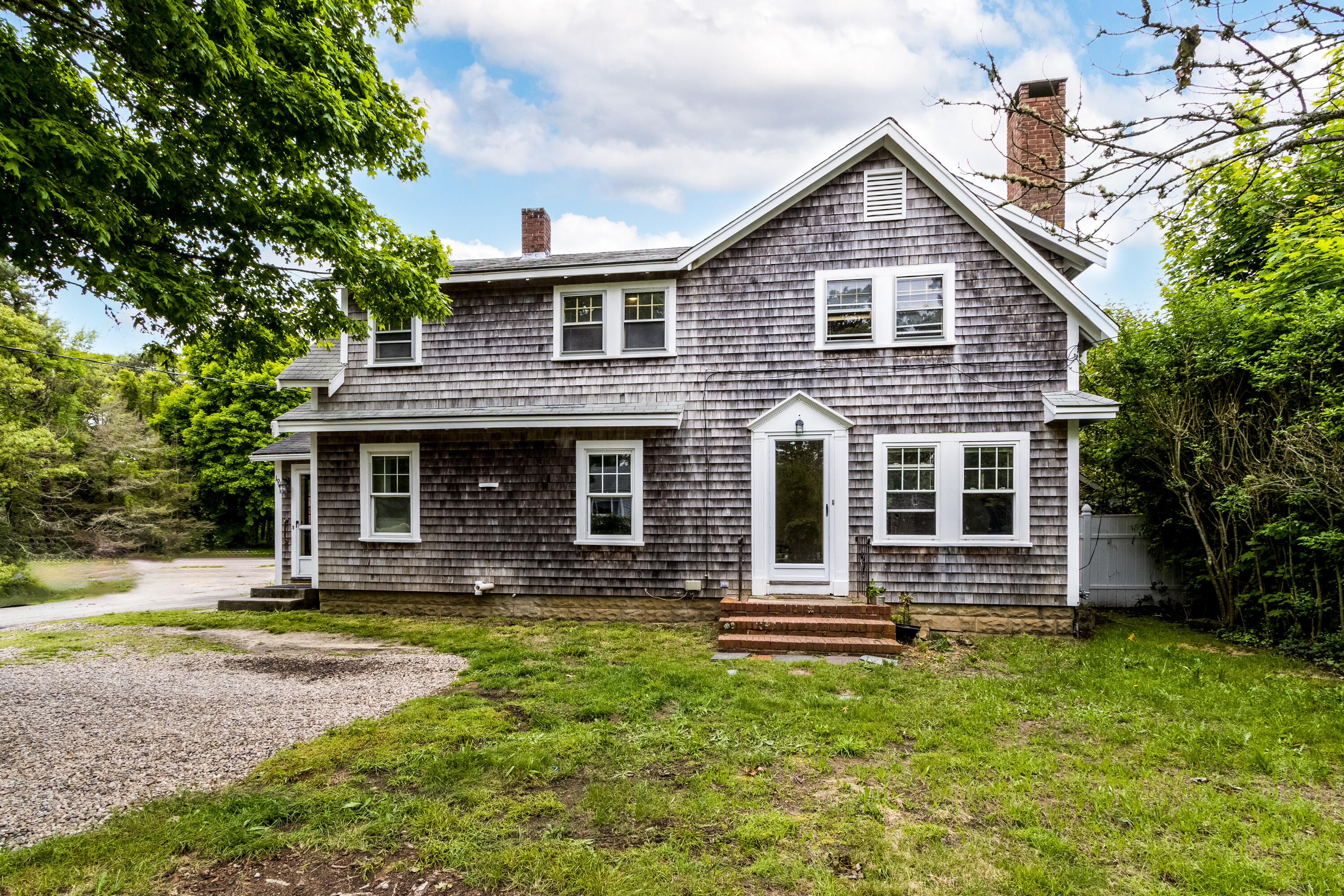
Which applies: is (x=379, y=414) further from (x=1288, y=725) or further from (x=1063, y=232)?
(x=1288, y=725)

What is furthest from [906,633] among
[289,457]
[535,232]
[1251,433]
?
[289,457]

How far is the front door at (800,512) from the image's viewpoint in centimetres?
955

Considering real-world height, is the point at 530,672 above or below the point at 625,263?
below

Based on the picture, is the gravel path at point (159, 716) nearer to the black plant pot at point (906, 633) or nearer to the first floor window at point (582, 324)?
the first floor window at point (582, 324)

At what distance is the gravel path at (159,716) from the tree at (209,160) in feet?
12.0

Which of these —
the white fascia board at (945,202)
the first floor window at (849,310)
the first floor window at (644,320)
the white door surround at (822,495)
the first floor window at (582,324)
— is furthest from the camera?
the first floor window at (582,324)

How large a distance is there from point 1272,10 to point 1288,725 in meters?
5.78

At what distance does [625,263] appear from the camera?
1018 cm

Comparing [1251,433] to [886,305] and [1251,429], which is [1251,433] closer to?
[1251,429]

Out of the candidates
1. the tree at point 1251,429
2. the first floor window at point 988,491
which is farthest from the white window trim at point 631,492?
the tree at point 1251,429

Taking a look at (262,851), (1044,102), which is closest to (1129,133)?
(262,851)

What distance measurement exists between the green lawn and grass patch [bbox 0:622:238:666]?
193 inches

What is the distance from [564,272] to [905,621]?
7.54 m

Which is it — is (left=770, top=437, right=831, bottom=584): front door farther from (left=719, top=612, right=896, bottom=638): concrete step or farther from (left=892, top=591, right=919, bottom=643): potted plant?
(left=892, top=591, right=919, bottom=643): potted plant
